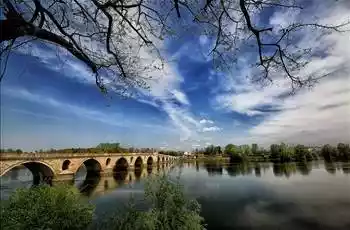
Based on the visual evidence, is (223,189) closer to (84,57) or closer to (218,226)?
(218,226)

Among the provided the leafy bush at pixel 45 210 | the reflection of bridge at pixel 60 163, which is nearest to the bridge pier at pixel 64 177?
the reflection of bridge at pixel 60 163

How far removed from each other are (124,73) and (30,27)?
1.45 m

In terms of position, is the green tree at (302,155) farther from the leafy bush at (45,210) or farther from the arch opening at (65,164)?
the leafy bush at (45,210)

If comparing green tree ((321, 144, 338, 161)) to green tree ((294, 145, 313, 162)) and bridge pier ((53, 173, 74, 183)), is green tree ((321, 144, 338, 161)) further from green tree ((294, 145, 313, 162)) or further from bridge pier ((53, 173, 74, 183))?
bridge pier ((53, 173, 74, 183))

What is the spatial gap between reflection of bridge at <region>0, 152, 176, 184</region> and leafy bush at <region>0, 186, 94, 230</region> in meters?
8.50

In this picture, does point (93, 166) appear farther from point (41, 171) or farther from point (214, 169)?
point (214, 169)

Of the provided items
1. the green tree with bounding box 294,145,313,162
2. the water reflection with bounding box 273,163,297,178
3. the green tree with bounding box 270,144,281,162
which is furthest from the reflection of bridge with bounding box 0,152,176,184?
the green tree with bounding box 294,145,313,162

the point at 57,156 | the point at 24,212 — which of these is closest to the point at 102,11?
the point at 24,212

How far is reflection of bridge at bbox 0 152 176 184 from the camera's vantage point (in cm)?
3241

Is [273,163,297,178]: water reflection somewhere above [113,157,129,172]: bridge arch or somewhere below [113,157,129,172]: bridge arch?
below

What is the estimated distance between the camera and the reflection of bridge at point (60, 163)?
106 feet

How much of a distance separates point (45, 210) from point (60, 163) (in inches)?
1169

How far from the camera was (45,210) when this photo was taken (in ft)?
44.3

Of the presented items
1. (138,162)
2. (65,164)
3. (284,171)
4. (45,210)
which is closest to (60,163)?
(65,164)
